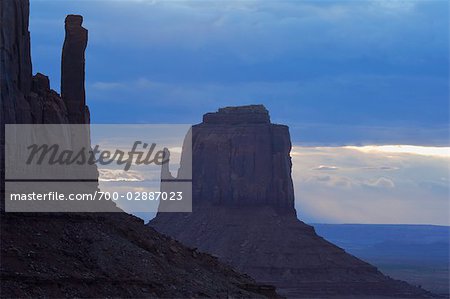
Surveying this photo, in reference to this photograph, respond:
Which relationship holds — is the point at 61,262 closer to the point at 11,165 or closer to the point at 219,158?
the point at 11,165

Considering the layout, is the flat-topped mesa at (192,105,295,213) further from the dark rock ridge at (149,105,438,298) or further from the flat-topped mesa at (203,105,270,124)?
the dark rock ridge at (149,105,438,298)

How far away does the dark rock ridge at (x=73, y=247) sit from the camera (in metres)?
58.4

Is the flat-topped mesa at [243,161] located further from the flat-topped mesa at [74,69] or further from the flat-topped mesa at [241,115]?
the flat-topped mesa at [74,69]

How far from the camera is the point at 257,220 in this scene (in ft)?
592

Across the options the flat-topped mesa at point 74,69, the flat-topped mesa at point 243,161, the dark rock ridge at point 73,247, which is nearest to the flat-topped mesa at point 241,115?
the flat-topped mesa at point 243,161

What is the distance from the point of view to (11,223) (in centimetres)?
6091

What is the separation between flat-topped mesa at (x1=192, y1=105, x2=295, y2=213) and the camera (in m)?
188

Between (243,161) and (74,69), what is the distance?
4590 inches

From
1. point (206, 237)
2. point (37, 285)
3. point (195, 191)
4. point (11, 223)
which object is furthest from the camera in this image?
point (195, 191)

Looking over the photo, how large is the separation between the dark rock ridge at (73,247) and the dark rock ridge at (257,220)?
270ft

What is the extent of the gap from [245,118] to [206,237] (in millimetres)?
23610

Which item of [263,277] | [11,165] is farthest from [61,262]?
[263,277]

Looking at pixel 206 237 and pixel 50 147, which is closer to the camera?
pixel 50 147

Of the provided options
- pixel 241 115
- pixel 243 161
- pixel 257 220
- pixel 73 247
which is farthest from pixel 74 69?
pixel 241 115
